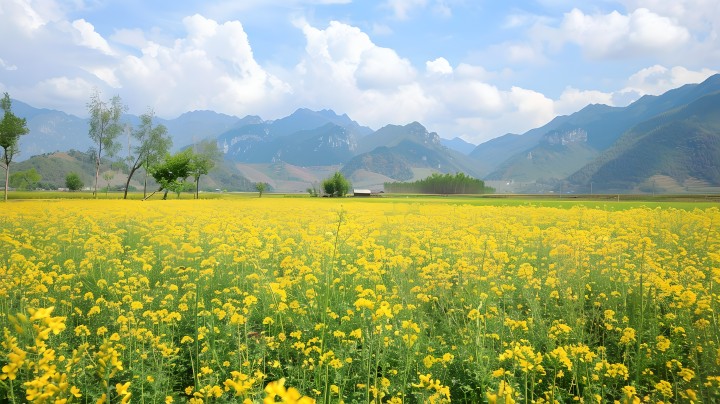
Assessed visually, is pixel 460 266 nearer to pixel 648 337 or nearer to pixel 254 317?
pixel 648 337

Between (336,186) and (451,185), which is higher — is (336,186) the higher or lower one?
the lower one

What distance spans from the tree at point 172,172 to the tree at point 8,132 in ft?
74.8

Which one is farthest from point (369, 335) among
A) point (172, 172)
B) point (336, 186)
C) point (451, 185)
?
point (451, 185)

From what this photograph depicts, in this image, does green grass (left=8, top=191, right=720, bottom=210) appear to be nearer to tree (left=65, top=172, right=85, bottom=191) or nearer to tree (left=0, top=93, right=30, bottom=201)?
tree (left=0, top=93, right=30, bottom=201)

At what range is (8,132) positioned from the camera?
129ft

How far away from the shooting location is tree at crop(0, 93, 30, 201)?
1548 inches

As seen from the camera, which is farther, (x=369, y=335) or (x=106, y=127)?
(x=106, y=127)

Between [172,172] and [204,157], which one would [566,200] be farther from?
[204,157]

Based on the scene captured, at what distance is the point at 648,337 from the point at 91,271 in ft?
36.0

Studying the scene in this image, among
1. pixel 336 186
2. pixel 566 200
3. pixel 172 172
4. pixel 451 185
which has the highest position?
pixel 451 185

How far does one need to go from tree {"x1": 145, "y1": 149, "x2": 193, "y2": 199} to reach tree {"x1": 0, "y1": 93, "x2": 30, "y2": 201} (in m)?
22.8

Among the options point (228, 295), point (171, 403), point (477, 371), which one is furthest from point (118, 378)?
point (477, 371)

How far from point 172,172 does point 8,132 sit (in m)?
27.2

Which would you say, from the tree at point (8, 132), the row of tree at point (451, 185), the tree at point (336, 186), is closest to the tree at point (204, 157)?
the tree at point (336, 186)
